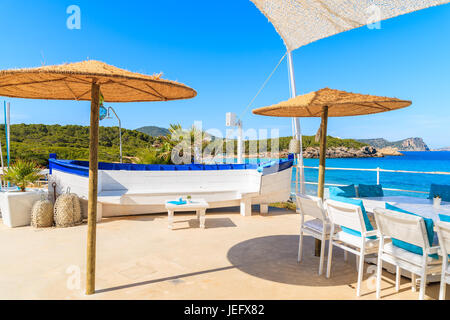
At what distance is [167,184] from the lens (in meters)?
5.80

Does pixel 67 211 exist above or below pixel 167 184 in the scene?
below

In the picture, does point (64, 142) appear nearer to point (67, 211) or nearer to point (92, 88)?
point (67, 211)

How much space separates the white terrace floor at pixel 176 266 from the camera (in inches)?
94.0

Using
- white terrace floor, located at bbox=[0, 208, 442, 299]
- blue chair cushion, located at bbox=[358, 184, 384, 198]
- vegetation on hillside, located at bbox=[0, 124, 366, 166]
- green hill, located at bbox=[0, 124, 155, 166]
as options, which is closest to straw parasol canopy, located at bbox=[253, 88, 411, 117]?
blue chair cushion, located at bbox=[358, 184, 384, 198]

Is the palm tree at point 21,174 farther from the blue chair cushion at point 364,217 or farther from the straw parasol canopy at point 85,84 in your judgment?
the blue chair cushion at point 364,217

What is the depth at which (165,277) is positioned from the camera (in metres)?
2.68

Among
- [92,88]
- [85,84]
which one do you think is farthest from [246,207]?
[92,88]

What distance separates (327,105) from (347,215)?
1338 mm

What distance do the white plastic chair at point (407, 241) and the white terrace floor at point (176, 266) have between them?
41 centimetres

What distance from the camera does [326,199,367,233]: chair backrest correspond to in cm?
242

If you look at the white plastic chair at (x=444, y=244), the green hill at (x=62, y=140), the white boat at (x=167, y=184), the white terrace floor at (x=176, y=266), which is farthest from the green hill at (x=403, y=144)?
the white plastic chair at (x=444, y=244)

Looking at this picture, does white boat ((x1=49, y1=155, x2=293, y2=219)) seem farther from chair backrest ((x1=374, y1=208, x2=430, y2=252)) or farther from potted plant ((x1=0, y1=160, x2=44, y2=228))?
chair backrest ((x1=374, y1=208, x2=430, y2=252))

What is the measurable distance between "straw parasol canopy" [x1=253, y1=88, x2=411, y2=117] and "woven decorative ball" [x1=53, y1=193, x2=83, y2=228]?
3445mm

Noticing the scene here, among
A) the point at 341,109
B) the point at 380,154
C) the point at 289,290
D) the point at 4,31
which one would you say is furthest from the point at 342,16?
the point at 380,154
